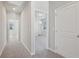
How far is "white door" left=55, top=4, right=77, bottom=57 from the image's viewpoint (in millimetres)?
3833

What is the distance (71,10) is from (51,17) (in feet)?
6.01

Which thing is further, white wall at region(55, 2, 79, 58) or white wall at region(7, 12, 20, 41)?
white wall at region(7, 12, 20, 41)

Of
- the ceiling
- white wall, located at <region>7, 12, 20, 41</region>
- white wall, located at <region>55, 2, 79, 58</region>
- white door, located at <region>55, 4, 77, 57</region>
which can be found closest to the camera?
white wall, located at <region>55, 2, 79, 58</region>

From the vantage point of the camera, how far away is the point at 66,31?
425 centimetres

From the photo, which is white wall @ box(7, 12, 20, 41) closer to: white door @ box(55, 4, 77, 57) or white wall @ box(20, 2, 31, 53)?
white wall @ box(20, 2, 31, 53)

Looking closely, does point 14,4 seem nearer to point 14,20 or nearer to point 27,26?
point 27,26

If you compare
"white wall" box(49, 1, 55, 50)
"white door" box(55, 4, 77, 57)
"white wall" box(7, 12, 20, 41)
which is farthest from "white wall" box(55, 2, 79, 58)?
"white wall" box(7, 12, 20, 41)

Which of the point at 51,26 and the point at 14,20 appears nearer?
the point at 51,26

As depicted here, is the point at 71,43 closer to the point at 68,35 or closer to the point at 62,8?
the point at 68,35

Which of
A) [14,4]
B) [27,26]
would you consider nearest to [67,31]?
[27,26]

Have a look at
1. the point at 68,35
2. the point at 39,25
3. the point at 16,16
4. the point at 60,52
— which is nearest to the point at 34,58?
the point at 60,52

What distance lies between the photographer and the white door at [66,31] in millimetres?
3833

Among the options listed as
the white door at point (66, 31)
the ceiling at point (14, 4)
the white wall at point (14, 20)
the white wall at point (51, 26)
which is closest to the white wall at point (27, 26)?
the ceiling at point (14, 4)

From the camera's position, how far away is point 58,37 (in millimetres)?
4961
